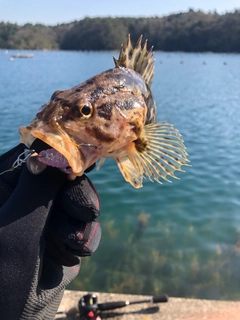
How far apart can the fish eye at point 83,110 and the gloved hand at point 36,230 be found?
260mm

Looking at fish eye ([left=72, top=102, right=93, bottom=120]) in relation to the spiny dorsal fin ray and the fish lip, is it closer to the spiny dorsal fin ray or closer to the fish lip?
the fish lip

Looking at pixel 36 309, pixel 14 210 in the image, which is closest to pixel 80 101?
pixel 14 210

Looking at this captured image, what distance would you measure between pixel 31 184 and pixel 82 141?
375 mm

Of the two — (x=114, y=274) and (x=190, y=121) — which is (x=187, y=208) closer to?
(x=114, y=274)

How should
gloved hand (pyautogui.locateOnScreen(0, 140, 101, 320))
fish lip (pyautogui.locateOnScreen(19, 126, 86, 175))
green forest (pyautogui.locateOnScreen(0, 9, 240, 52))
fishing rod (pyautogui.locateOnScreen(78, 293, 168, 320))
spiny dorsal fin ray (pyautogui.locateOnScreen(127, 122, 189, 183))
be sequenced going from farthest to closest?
green forest (pyautogui.locateOnScreen(0, 9, 240, 52)) → fishing rod (pyautogui.locateOnScreen(78, 293, 168, 320)) → spiny dorsal fin ray (pyautogui.locateOnScreen(127, 122, 189, 183)) → gloved hand (pyautogui.locateOnScreen(0, 140, 101, 320)) → fish lip (pyautogui.locateOnScreen(19, 126, 86, 175))

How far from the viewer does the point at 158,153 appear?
2.61 m

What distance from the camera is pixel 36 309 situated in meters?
2.12

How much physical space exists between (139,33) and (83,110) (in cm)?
13155

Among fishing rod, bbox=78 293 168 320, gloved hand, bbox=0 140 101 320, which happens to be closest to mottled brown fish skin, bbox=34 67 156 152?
gloved hand, bbox=0 140 101 320

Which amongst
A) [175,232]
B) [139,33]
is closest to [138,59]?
[175,232]

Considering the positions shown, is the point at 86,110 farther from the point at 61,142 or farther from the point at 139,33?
the point at 139,33

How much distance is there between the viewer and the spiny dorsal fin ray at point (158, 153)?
2513 millimetres

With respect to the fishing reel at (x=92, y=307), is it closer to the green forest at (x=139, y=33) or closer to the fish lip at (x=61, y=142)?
the fish lip at (x=61, y=142)

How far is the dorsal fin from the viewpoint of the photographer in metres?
2.74
